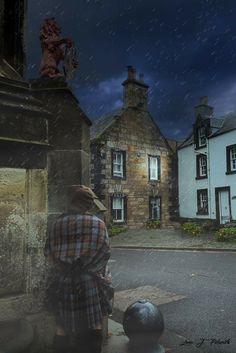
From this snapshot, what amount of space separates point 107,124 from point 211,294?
19.2 meters

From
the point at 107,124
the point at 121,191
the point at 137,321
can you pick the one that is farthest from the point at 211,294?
the point at 107,124

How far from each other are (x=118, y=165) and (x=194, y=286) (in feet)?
56.9

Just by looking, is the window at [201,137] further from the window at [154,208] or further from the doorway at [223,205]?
the window at [154,208]

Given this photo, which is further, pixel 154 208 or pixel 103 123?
pixel 154 208

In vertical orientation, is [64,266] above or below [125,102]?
below

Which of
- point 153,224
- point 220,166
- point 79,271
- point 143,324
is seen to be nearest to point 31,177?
point 79,271

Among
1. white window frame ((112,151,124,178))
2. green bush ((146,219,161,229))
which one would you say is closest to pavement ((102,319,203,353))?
white window frame ((112,151,124,178))

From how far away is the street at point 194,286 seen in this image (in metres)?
5.35

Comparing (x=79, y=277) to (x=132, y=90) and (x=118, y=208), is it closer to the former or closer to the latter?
(x=118, y=208)

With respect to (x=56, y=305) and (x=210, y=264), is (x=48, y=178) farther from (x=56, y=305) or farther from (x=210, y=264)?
(x=210, y=264)

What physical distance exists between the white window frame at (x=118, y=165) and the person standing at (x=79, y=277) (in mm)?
21588

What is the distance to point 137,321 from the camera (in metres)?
4.47

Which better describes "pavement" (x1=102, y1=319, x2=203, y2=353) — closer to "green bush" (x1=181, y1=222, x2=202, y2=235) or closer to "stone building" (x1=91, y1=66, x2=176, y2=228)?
"green bush" (x1=181, y1=222, x2=202, y2=235)

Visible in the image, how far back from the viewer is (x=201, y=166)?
2784 centimetres
